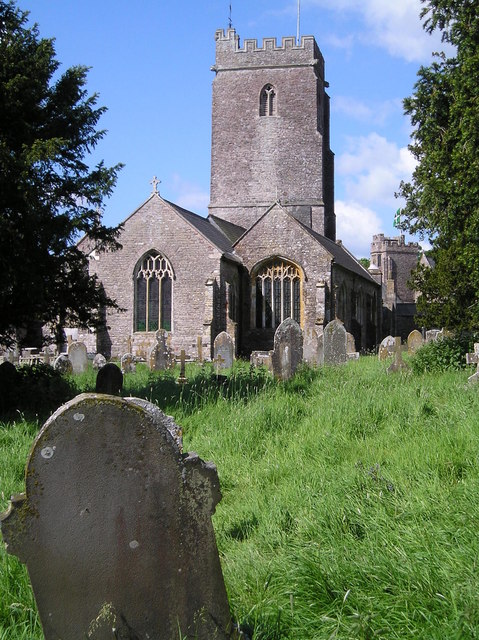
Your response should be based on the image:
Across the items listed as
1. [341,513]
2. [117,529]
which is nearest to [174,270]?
[341,513]

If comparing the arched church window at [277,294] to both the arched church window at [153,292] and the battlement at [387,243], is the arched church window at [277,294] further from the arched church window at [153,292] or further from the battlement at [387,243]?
the battlement at [387,243]

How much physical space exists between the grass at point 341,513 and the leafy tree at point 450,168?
280 inches

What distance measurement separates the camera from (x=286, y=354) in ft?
37.8

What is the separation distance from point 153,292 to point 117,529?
76.6ft

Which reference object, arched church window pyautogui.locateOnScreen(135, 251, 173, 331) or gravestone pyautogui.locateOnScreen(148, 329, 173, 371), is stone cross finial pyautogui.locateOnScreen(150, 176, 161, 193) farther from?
gravestone pyautogui.locateOnScreen(148, 329, 173, 371)

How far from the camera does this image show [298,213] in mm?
33719

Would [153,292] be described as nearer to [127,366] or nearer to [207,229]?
[207,229]

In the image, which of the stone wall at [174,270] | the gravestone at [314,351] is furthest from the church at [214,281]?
the gravestone at [314,351]

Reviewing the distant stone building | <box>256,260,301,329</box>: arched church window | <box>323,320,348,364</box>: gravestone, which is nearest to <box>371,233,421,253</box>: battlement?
the distant stone building

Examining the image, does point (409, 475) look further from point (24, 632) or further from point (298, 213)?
point (298, 213)

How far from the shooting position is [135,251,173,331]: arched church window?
25641mm

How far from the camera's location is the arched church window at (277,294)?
86.2 feet

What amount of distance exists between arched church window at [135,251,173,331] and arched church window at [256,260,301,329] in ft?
11.9

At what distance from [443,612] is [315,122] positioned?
33.1 meters
